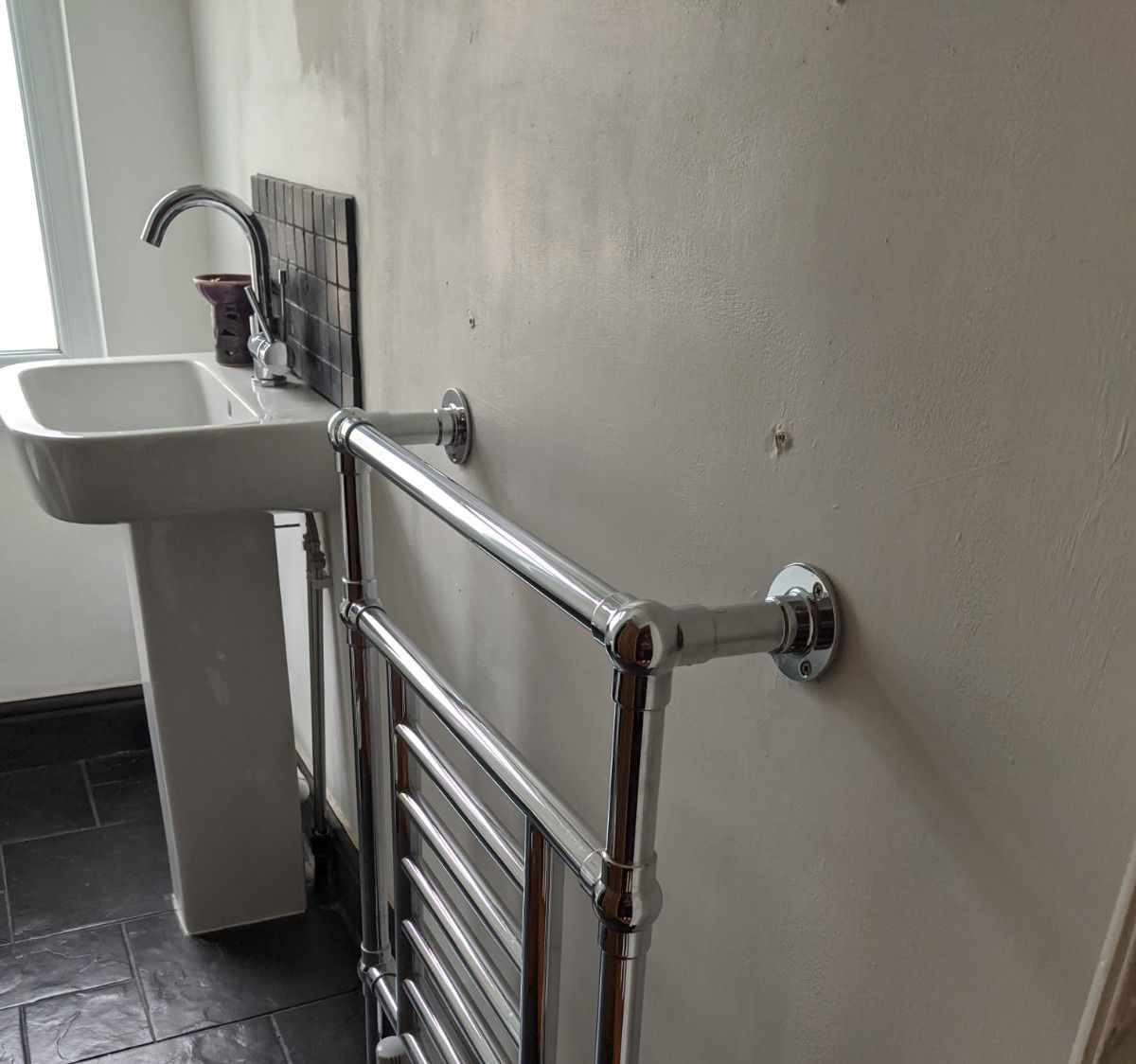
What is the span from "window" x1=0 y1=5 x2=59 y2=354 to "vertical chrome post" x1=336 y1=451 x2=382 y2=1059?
1458 millimetres

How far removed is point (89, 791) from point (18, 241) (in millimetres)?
1160

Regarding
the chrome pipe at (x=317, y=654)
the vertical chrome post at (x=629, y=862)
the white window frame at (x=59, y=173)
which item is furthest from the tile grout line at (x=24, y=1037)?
the white window frame at (x=59, y=173)

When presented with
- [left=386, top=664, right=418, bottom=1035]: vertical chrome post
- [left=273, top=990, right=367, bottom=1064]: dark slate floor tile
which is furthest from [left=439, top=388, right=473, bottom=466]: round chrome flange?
[left=273, top=990, right=367, bottom=1064]: dark slate floor tile

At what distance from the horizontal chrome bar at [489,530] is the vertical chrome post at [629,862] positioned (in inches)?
2.0

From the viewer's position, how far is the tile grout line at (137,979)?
63.5 inches

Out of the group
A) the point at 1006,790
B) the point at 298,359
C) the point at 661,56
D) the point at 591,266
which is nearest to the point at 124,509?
the point at 298,359

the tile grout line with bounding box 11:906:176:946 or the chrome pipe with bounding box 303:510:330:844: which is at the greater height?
the chrome pipe with bounding box 303:510:330:844

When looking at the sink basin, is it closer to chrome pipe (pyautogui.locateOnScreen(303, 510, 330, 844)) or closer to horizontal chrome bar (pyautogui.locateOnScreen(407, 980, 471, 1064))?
chrome pipe (pyautogui.locateOnScreen(303, 510, 330, 844))

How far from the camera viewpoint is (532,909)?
A: 0.89 m

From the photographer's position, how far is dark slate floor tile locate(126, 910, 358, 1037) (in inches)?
65.1

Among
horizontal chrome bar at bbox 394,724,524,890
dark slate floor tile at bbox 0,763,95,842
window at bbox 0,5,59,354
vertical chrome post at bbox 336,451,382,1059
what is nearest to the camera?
horizontal chrome bar at bbox 394,724,524,890

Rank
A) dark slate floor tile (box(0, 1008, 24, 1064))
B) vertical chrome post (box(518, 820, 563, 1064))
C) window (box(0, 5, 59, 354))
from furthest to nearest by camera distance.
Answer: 1. window (box(0, 5, 59, 354))
2. dark slate floor tile (box(0, 1008, 24, 1064))
3. vertical chrome post (box(518, 820, 563, 1064))

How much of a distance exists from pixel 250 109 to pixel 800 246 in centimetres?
151

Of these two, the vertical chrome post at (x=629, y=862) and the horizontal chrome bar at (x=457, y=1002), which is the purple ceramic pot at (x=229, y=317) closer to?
the horizontal chrome bar at (x=457, y=1002)
